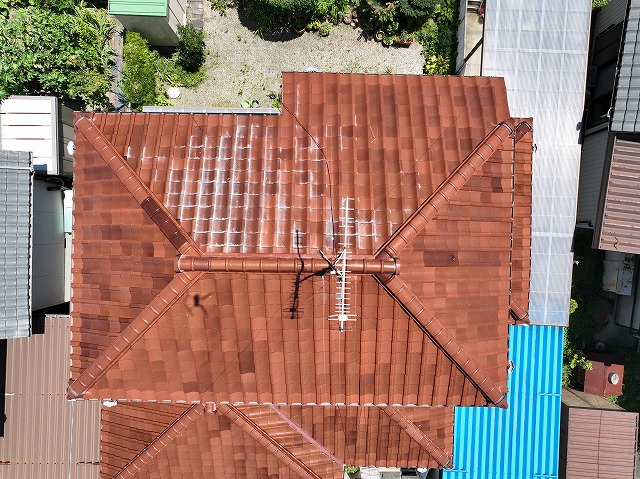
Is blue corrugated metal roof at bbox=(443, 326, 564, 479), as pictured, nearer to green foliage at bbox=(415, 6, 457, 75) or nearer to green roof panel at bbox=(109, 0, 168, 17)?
green foliage at bbox=(415, 6, 457, 75)

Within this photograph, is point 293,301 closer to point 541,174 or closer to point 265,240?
point 265,240

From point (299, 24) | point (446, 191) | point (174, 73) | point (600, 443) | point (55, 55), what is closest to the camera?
point (446, 191)

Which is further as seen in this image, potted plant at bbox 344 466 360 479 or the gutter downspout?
potted plant at bbox 344 466 360 479

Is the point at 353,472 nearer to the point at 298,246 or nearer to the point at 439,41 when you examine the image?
the point at 298,246

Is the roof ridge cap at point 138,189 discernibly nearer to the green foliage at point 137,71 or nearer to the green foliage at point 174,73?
the green foliage at point 137,71

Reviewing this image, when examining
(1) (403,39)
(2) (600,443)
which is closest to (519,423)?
(2) (600,443)

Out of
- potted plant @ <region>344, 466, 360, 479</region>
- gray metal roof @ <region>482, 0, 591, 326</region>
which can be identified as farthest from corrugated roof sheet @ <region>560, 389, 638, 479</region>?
potted plant @ <region>344, 466, 360, 479</region>

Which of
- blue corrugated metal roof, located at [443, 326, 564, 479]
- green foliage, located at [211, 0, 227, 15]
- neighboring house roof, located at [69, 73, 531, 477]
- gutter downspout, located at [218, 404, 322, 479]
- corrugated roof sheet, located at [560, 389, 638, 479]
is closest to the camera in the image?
neighboring house roof, located at [69, 73, 531, 477]
